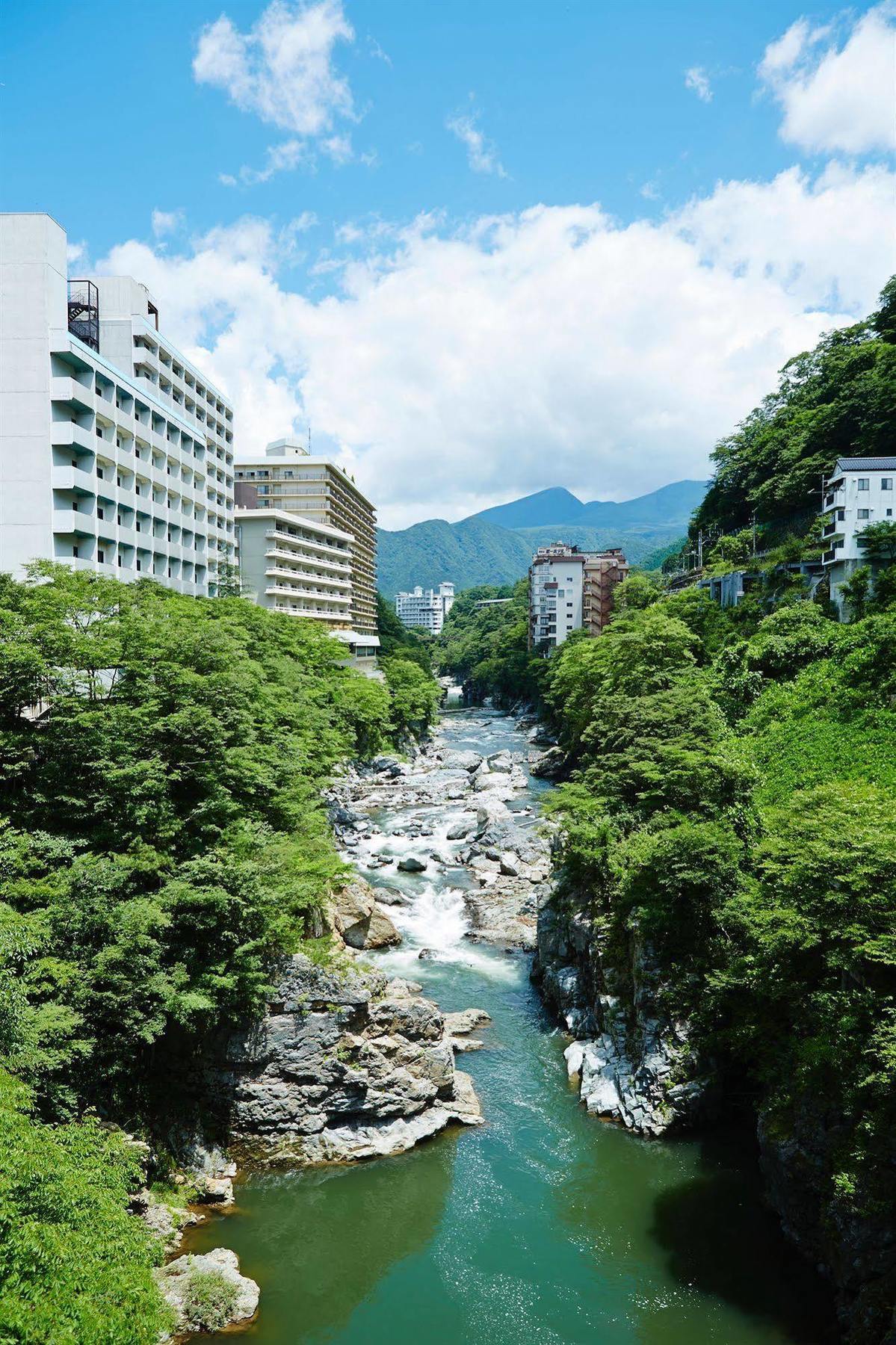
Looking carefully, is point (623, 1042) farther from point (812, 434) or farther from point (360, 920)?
point (812, 434)

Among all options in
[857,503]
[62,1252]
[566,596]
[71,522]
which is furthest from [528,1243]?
[566,596]

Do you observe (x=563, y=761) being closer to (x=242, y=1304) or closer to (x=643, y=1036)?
(x=643, y=1036)

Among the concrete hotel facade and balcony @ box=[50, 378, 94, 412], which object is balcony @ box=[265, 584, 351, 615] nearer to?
the concrete hotel facade

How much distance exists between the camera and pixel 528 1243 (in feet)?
48.9

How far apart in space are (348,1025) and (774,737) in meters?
16.8

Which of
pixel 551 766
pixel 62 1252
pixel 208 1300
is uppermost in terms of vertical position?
pixel 551 766

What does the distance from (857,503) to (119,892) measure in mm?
39782

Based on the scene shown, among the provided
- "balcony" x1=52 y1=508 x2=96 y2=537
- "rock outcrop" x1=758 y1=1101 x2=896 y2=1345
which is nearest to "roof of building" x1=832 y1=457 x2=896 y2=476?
"rock outcrop" x1=758 y1=1101 x2=896 y2=1345

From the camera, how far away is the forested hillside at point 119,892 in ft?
31.6

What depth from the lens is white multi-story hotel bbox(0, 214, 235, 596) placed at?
33.3 metres

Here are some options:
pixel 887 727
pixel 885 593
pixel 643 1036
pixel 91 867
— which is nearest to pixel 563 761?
pixel 885 593

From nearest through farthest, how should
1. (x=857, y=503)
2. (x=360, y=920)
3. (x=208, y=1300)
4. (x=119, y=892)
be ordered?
(x=208, y=1300)
(x=119, y=892)
(x=360, y=920)
(x=857, y=503)

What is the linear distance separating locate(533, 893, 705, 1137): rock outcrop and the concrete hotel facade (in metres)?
67.0

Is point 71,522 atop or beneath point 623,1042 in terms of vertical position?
atop
